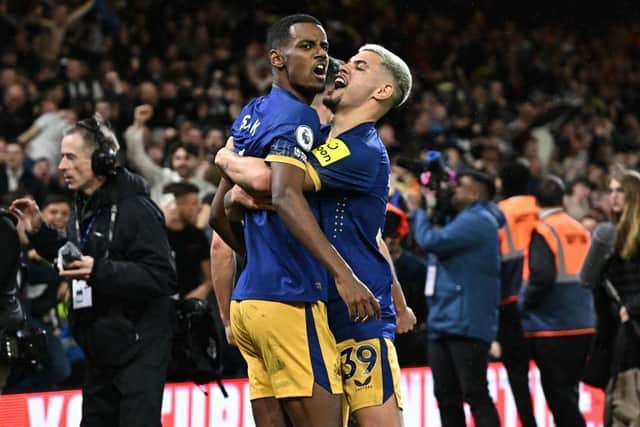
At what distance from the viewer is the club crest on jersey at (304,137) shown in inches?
187

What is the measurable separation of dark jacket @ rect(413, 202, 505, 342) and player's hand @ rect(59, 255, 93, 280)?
2991mm

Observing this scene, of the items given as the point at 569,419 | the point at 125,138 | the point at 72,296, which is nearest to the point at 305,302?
the point at 72,296

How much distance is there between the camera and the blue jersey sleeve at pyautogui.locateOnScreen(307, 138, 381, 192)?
487 cm

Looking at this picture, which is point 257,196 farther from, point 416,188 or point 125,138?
point 125,138

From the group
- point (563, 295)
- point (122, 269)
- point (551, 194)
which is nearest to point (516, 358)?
point (563, 295)

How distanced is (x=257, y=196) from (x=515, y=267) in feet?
15.3

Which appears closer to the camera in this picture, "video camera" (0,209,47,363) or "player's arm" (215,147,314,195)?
"player's arm" (215,147,314,195)

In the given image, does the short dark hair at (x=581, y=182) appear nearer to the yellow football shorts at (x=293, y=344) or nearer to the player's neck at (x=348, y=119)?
the player's neck at (x=348, y=119)

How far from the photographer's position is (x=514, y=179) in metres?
9.37

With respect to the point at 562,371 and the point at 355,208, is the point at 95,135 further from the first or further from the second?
the point at 562,371

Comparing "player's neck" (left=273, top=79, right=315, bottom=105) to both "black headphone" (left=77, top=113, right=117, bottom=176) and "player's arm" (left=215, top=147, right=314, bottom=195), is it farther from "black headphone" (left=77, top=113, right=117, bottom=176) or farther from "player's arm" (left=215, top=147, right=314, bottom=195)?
"black headphone" (left=77, top=113, right=117, bottom=176)

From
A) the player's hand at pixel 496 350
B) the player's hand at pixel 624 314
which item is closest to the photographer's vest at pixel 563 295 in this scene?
the player's hand at pixel 496 350

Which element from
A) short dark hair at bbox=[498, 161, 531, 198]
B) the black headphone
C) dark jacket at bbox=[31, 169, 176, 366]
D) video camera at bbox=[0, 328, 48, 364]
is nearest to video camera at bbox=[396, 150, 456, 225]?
short dark hair at bbox=[498, 161, 531, 198]

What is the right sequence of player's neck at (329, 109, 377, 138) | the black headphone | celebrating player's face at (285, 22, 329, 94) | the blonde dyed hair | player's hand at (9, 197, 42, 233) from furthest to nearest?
1. the blonde dyed hair
2. player's hand at (9, 197, 42, 233)
3. the black headphone
4. player's neck at (329, 109, 377, 138)
5. celebrating player's face at (285, 22, 329, 94)
